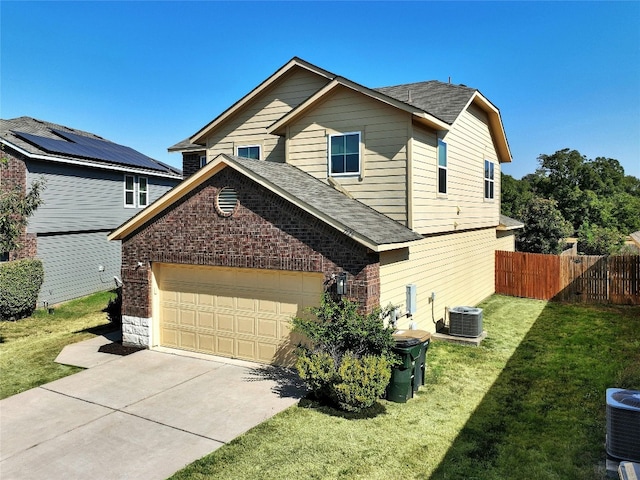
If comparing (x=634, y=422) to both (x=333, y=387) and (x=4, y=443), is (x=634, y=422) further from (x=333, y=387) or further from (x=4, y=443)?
(x=4, y=443)

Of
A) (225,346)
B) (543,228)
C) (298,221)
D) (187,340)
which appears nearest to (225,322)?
(225,346)

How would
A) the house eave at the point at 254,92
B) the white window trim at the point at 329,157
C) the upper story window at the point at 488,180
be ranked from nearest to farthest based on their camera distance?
the white window trim at the point at 329,157, the house eave at the point at 254,92, the upper story window at the point at 488,180

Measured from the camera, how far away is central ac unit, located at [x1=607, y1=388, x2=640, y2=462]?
5867 millimetres

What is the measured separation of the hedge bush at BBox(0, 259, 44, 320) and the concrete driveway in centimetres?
706

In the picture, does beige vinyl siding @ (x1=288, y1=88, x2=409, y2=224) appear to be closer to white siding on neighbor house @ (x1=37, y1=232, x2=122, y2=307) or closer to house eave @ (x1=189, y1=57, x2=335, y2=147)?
house eave @ (x1=189, y1=57, x2=335, y2=147)

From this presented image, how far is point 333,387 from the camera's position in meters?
8.11

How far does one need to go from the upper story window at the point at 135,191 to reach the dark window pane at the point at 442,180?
16458 millimetres

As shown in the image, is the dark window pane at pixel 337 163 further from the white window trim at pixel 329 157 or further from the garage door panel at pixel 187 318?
the garage door panel at pixel 187 318

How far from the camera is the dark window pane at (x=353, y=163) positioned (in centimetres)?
1232

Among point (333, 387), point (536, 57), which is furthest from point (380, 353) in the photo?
Result: point (536, 57)

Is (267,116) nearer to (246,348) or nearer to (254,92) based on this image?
(254,92)

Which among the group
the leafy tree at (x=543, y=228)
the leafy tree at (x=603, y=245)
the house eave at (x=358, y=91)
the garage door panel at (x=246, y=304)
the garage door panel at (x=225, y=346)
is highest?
the house eave at (x=358, y=91)

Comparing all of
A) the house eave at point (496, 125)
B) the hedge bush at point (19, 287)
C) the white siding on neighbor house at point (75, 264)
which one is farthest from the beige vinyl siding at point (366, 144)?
the white siding on neighbor house at point (75, 264)

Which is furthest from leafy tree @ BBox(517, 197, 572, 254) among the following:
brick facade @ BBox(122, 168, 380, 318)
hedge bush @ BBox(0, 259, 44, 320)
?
hedge bush @ BBox(0, 259, 44, 320)
